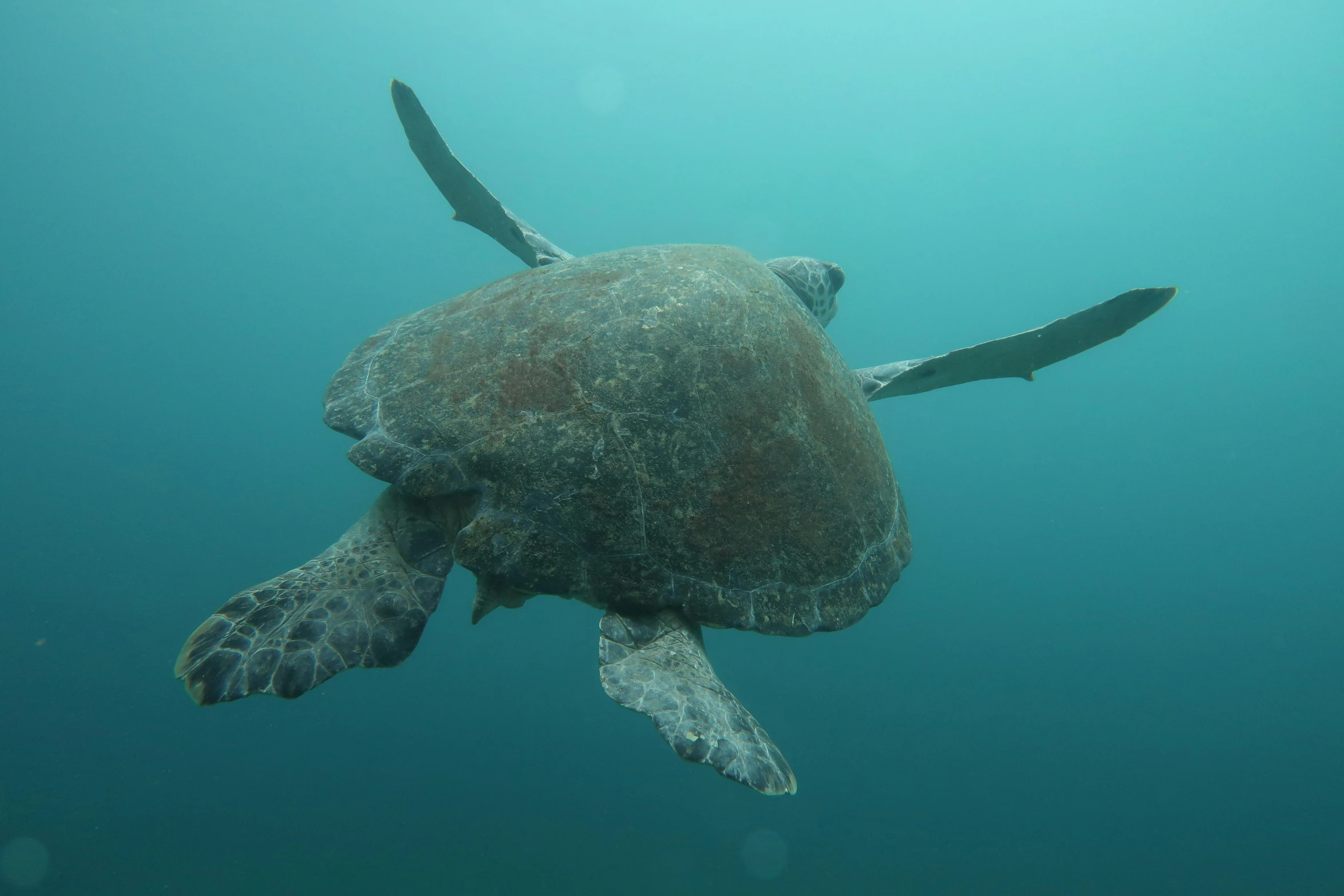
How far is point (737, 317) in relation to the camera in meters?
2.62

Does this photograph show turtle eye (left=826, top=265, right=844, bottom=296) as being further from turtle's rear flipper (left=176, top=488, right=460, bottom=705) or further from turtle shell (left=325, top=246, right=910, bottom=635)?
turtle's rear flipper (left=176, top=488, right=460, bottom=705)

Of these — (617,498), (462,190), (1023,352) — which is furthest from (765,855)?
(462,190)

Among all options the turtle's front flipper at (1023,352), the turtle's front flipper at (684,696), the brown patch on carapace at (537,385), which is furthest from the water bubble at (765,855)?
the brown patch on carapace at (537,385)

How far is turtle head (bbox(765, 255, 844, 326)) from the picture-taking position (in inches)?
176

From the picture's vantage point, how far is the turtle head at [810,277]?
4469 mm

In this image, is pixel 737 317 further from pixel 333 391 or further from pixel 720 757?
pixel 333 391

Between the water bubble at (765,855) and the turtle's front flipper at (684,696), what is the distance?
10520 mm

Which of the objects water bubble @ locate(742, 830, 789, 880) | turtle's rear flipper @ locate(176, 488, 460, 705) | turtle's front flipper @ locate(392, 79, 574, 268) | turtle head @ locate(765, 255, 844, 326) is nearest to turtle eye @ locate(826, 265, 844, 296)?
turtle head @ locate(765, 255, 844, 326)

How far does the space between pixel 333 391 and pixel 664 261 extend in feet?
6.22

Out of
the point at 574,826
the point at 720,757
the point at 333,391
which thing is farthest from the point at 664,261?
the point at 574,826

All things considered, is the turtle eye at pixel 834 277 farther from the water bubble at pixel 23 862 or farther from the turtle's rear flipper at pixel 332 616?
the water bubble at pixel 23 862

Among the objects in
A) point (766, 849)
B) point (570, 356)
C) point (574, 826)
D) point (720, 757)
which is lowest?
point (766, 849)

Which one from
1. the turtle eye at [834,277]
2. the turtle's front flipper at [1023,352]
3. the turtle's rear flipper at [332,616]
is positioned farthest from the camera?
the turtle eye at [834,277]

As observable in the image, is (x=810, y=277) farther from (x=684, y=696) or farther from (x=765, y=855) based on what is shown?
(x=765, y=855)
